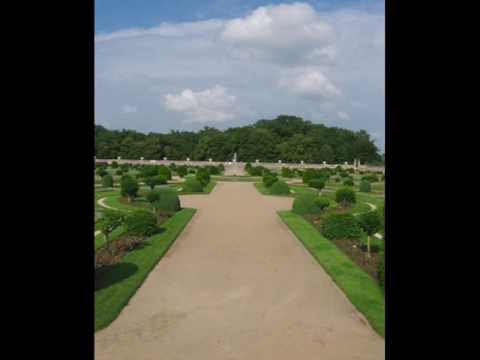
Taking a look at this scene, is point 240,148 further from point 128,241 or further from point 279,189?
point 128,241

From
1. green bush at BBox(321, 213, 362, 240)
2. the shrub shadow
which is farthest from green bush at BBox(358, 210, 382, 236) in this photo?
the shrub shadow

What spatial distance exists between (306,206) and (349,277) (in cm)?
900

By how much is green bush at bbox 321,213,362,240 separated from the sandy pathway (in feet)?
5.25

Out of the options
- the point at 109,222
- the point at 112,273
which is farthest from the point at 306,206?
the point at 112,273

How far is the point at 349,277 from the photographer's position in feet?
28.7

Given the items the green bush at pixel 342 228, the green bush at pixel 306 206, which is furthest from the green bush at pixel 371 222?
the green bush at pixel 306 206

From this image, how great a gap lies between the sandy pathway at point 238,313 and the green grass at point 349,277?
18 cm

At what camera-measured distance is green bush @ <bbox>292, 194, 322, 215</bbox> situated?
17.7m

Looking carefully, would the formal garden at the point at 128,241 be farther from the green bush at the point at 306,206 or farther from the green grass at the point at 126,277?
the green bush at the point at 306,206

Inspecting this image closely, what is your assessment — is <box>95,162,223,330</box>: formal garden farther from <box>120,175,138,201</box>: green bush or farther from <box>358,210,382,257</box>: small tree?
<box>358,210,382,257</box>: small tree

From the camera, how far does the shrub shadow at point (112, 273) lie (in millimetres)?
8195
